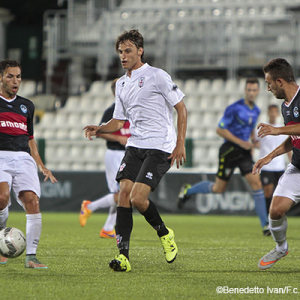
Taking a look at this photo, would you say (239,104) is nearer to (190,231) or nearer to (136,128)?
(190,231)

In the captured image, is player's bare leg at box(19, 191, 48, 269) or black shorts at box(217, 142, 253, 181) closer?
player's bare leg at box(19, 191, 48, 269)

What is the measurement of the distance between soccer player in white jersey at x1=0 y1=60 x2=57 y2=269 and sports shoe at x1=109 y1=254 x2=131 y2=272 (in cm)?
68

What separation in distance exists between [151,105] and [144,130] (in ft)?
0.81

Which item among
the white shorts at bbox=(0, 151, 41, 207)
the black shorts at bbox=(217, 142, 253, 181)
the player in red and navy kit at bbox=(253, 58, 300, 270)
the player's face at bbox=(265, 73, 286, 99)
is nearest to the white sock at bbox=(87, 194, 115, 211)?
the black shorts at bbox=(217, 142, 253, 181)

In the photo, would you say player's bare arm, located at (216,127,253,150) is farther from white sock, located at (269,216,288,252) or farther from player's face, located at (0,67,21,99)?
player's face, located at (0,67,21,99)

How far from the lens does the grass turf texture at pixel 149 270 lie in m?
5.54

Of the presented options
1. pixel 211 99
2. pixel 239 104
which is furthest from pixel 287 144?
pixel 211 99

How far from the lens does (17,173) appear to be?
270 inches

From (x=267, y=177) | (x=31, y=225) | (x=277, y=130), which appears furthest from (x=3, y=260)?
(x=267, y=177)

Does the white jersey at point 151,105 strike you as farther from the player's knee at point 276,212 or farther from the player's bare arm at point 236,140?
the player's bare arm at point 236,140

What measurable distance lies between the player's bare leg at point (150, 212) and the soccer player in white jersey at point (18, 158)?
87 centimetres

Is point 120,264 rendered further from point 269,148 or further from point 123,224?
point 269,148

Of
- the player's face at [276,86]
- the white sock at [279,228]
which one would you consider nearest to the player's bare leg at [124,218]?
the white sock at [279,228]

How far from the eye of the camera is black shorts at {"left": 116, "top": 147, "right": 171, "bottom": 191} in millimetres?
6891
